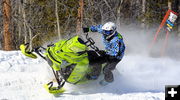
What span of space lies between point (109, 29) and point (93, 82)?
131 cm

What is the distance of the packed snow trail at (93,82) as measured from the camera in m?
6.45

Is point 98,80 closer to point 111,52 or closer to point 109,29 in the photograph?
point 111,52

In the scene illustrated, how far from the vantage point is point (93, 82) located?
7211mm

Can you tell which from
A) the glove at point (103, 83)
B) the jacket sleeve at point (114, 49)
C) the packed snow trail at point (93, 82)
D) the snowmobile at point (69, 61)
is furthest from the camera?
the glove at point (103, 83)

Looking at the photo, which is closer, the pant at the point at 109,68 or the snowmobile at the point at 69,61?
the snowmobile at the point at 69,61

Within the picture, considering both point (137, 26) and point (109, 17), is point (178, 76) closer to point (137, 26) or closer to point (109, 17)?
point (109, 17)

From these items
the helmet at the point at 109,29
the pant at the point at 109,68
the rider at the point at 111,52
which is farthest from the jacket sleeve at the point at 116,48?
the helmet at the point at 109,29

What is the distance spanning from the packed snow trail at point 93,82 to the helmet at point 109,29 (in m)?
1.20

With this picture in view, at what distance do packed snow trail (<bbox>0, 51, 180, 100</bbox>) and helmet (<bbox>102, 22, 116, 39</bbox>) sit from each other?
120 centimetres

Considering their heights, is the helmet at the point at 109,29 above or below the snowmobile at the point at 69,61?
above

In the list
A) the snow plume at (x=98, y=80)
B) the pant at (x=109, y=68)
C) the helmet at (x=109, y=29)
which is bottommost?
the snow plume at (x=98, y=80)

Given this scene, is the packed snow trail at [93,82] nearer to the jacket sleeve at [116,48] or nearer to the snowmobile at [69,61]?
the snowmobile at [69,61]

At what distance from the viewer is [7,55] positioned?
31.4 feet

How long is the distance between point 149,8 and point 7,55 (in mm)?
18553
